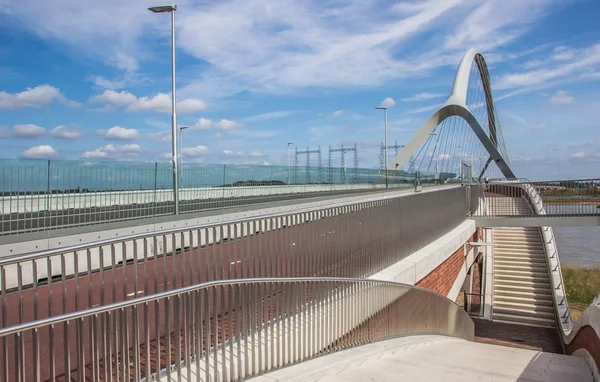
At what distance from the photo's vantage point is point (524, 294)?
19.9m

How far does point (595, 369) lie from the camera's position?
7008 millimetres

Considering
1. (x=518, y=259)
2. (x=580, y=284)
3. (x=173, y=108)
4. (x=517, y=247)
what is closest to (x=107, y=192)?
(x=173, y=108)

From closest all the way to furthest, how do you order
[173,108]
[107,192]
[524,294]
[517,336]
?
[107,192]
[173,108]
[517,336]
[524,294]

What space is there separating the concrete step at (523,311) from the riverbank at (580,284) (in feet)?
20.4

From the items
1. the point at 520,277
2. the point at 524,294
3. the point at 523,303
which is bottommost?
the point at 523,303

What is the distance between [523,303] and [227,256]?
17.8 m

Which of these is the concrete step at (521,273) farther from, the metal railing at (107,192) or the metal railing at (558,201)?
the metal railing at (107,192)

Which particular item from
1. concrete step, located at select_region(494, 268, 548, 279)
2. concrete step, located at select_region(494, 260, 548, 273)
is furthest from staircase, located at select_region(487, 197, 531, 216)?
concrete step, located at select_region(494, 268, 548, 279)

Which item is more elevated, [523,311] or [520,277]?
[520,277]

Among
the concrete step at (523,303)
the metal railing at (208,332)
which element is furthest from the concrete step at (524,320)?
the metal railing at (208,332)

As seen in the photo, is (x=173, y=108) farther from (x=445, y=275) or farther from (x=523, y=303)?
(x=523, y=303)

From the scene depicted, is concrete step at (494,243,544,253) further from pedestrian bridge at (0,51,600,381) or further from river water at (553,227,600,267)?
river water at (553,227,600,267)

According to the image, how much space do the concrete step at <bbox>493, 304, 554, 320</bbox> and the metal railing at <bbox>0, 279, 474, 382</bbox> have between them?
43.9 feet

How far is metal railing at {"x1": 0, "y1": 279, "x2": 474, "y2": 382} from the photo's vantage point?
10.6ft
